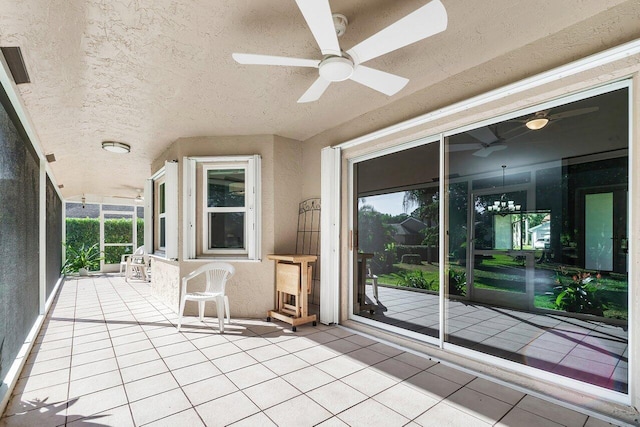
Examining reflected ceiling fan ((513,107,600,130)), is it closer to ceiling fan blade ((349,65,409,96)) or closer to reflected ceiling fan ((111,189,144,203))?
ceiling fan blade ((349,65,409,96))

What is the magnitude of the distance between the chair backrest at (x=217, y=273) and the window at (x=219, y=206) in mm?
376

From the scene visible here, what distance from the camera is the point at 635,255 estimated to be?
1997mm

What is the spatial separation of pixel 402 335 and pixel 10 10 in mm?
4021

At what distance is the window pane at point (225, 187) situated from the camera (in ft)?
15.1

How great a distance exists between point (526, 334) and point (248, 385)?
2.77 metres

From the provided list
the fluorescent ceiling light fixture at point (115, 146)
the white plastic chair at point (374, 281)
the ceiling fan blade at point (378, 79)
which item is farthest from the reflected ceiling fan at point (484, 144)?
the fluorescent ceiling light fixture at point (115, 146)

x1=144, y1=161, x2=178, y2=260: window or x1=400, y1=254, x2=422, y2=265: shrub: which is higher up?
x1=144, y1=161, x2=178, y2=260: window

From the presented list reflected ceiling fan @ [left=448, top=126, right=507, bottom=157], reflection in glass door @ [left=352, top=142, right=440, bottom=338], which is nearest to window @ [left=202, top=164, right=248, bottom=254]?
reflection in glass door @ [left=352, top=142, right=440, bottom=338]

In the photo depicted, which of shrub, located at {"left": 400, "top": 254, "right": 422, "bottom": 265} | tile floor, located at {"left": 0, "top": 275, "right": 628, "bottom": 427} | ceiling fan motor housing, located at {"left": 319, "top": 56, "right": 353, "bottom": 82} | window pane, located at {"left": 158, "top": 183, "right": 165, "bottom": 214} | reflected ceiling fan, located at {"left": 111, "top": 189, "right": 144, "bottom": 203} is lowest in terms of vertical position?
tile floor, located at {"left": 0, "top": 275, "right": 628, "bottom": 427}

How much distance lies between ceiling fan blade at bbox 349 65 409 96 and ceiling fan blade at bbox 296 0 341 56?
0.33m

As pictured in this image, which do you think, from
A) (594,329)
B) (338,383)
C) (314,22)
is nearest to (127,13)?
(314,22)

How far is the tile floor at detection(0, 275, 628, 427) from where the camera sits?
2.05m

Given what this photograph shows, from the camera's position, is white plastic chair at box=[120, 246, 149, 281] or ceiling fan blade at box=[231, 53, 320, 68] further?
white plastic chair at box=[120, 246, 149, 281]

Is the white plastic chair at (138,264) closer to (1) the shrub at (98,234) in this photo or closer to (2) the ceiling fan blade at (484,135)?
(1) the shrub at (98,234)
